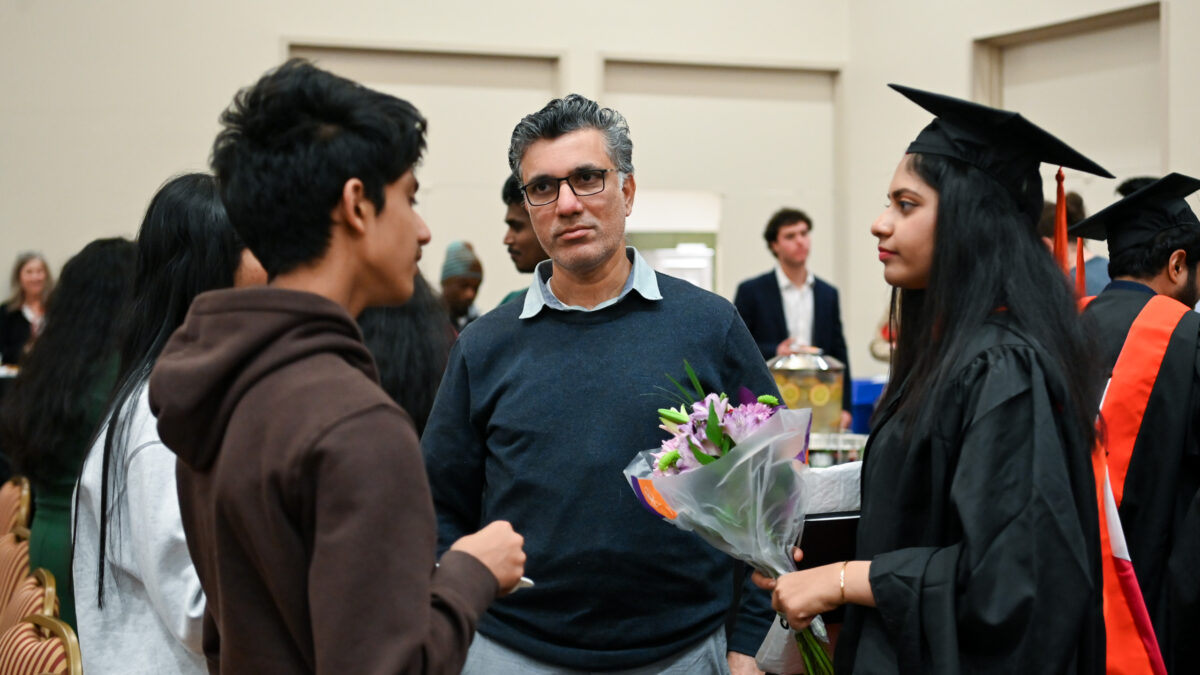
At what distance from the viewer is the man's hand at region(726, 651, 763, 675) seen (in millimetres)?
2047

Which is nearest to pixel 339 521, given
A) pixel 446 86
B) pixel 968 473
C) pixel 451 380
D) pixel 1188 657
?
pixel 968 473

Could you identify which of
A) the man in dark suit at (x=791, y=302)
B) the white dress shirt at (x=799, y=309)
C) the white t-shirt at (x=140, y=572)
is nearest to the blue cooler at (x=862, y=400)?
the man in dark suit at (x=791, y=302)

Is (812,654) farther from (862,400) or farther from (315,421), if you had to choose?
(862,400)

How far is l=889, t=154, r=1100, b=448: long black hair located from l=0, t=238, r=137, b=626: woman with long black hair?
5.76 ft

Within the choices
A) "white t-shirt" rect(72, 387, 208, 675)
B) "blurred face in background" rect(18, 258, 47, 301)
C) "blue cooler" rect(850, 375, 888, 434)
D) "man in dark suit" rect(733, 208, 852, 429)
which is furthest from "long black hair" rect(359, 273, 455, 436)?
"blurred face in background" rect(18, 258, 47, 301)

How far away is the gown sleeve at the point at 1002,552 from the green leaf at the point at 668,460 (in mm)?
352

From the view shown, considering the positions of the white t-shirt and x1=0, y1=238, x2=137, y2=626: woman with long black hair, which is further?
x1=0, y1=238, x2=137, y2=626: woman with long black hair

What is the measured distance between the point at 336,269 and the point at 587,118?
0.96 metres

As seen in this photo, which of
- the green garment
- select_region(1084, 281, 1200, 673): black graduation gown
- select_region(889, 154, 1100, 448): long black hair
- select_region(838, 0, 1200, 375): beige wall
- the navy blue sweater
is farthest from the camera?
select_region(838, 0, 1200, 375): beige wall

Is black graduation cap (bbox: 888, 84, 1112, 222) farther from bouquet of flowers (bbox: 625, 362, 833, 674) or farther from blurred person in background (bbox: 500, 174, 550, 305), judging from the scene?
blurred person in background (bbox: 500, 174, 550, 305)

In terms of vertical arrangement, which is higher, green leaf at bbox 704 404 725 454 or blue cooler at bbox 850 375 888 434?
green leaf at bbox 704 404 725 454

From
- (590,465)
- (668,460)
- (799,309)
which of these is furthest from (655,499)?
(799,309)

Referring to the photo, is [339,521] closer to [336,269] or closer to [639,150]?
[336,269]

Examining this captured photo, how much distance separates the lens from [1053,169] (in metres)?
6.75
